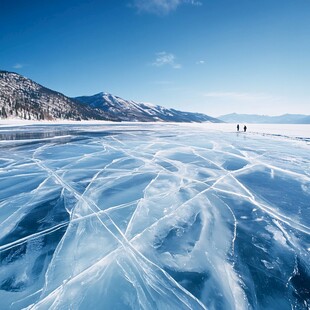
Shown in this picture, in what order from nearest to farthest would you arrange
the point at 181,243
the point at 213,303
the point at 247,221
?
the point at 213,303
the point at 181,243
the point at 247,221

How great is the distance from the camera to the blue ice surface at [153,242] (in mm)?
2781

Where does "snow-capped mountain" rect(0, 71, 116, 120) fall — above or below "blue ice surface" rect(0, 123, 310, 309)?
above

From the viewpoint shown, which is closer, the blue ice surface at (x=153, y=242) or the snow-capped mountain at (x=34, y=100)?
the blue ice surface at (x=153, y=242)

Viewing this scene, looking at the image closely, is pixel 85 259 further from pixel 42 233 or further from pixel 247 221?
pixel 247 221

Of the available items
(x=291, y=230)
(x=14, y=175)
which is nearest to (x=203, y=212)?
(x=291, y=230)

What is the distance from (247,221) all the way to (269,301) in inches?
80.4

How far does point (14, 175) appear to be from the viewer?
7.73 meters

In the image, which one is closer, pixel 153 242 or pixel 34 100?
pixel 153 242

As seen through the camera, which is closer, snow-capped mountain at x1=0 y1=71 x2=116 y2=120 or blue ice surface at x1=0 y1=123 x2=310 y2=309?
blue ice surface at x1=0 y1=123 x2=310 y2=309

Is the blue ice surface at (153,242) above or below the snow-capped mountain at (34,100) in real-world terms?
below

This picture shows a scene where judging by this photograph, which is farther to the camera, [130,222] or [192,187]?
[192,187]

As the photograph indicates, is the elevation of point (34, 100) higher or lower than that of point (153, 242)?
higher

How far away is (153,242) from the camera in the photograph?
3.84 metres

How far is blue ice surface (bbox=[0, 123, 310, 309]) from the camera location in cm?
278
